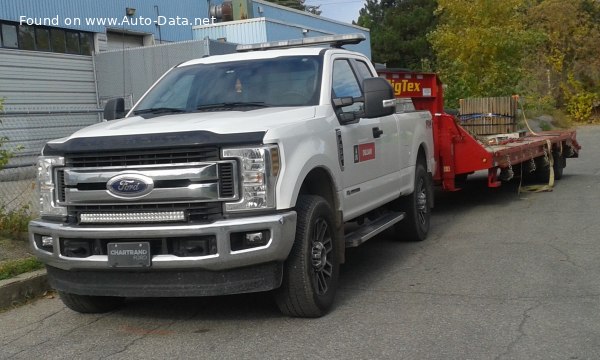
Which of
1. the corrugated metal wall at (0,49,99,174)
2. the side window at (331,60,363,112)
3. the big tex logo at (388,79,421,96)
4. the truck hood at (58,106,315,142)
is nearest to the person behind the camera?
the truck hood at (58,106,315,142)

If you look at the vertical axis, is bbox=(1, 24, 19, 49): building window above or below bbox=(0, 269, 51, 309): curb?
above

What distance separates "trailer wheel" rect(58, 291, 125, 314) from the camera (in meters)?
5.88

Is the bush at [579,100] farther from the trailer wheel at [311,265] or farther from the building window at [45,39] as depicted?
the trailer wheel at [311,265]

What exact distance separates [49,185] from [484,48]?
21.5m

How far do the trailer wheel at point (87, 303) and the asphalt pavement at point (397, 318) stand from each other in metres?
0.08

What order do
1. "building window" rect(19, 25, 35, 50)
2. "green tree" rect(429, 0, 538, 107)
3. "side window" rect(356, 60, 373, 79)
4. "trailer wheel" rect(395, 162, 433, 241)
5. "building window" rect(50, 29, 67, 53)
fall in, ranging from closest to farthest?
"side window" rect(356, 60, 373, 79), "trailer wheel" rect(395, 162, 433, 241), "building window" rect(19, 25, 35, 50), "building window" rect(50, 29, 67, 53), "green tree" rect(429, 0, 538, 107)

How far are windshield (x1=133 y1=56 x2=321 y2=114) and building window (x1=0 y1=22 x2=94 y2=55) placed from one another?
44.7ft

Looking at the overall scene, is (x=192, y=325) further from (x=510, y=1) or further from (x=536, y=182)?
(x=510, y=1)

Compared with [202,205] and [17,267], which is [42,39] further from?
[202,205]

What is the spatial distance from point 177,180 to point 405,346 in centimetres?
193

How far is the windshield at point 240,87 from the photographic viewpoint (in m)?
6.34

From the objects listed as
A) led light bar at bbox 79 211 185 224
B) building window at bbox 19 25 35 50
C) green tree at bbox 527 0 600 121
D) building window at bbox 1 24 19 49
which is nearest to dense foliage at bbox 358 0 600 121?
green tree at bbox 527 0 600 121

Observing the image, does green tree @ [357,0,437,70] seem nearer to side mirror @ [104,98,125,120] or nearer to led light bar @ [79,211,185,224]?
side mirror @ [104,98,125,120]

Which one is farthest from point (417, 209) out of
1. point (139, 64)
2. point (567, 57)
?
point (567, 57)
